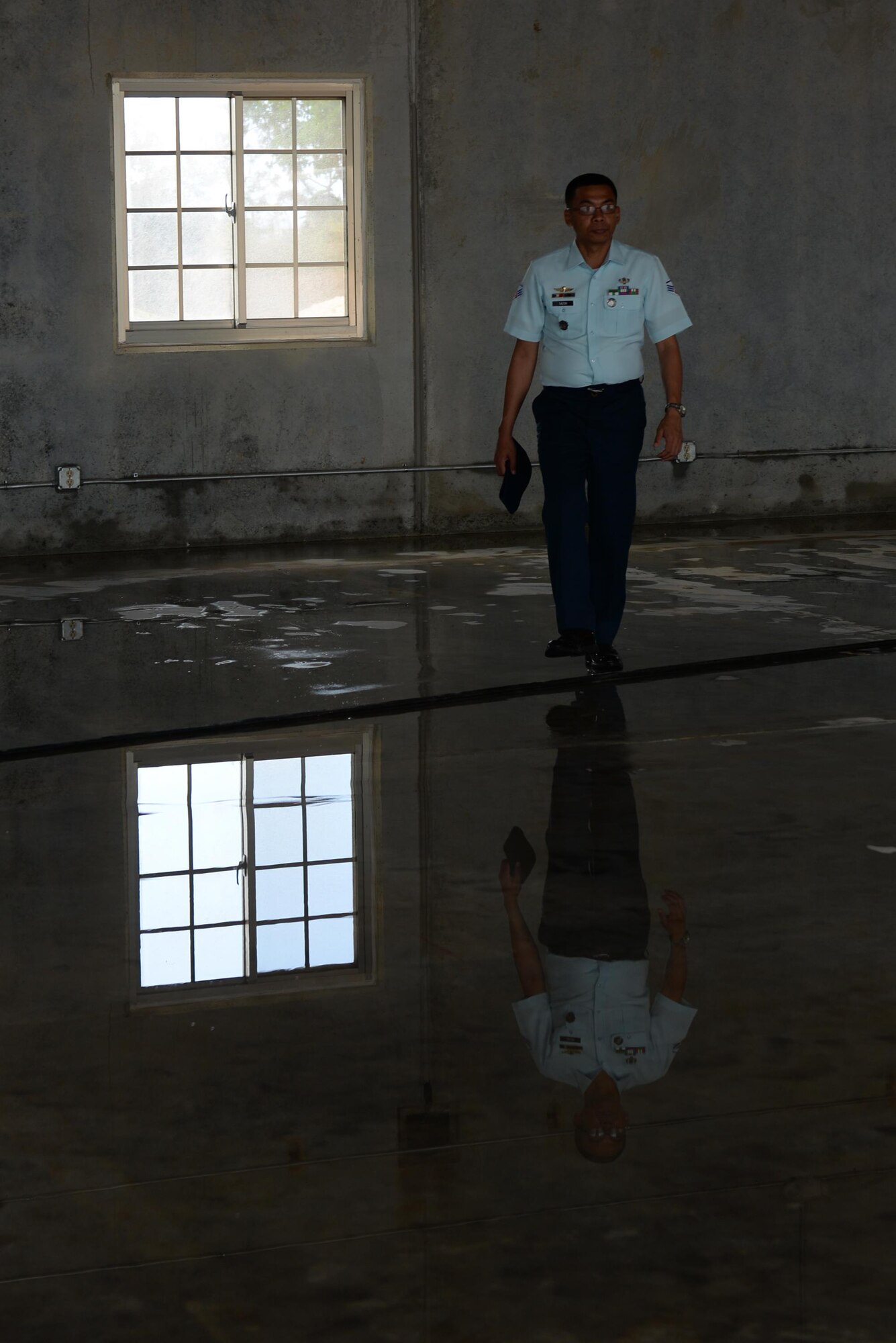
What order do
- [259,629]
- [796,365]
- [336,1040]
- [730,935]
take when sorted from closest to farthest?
[336,1040] → [730,935] → [259,629] → [796,365]

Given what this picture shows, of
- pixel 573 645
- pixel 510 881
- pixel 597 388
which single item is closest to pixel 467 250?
pixel 597 388

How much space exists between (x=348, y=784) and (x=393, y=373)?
5.70 meters

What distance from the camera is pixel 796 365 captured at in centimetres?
1091

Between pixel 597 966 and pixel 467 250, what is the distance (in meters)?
7.29

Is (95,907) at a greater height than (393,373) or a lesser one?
lesser

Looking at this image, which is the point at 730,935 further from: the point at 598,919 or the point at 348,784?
the point at 348,784

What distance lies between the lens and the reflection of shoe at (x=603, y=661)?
6.21 meters

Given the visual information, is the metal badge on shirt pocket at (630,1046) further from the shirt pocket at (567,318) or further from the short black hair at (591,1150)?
the shirt pocket at (567,318)

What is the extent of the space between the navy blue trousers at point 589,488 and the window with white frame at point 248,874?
142 centimetres

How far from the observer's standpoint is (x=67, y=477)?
31.8ft

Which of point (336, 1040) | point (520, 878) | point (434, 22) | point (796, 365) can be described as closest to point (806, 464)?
point (796, 365)

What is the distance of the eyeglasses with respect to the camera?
19.8ft

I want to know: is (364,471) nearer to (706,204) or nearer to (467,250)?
(467,250)

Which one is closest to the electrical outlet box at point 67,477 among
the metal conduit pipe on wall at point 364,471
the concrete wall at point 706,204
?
the metal conduit pipe on wall at point 364,471
